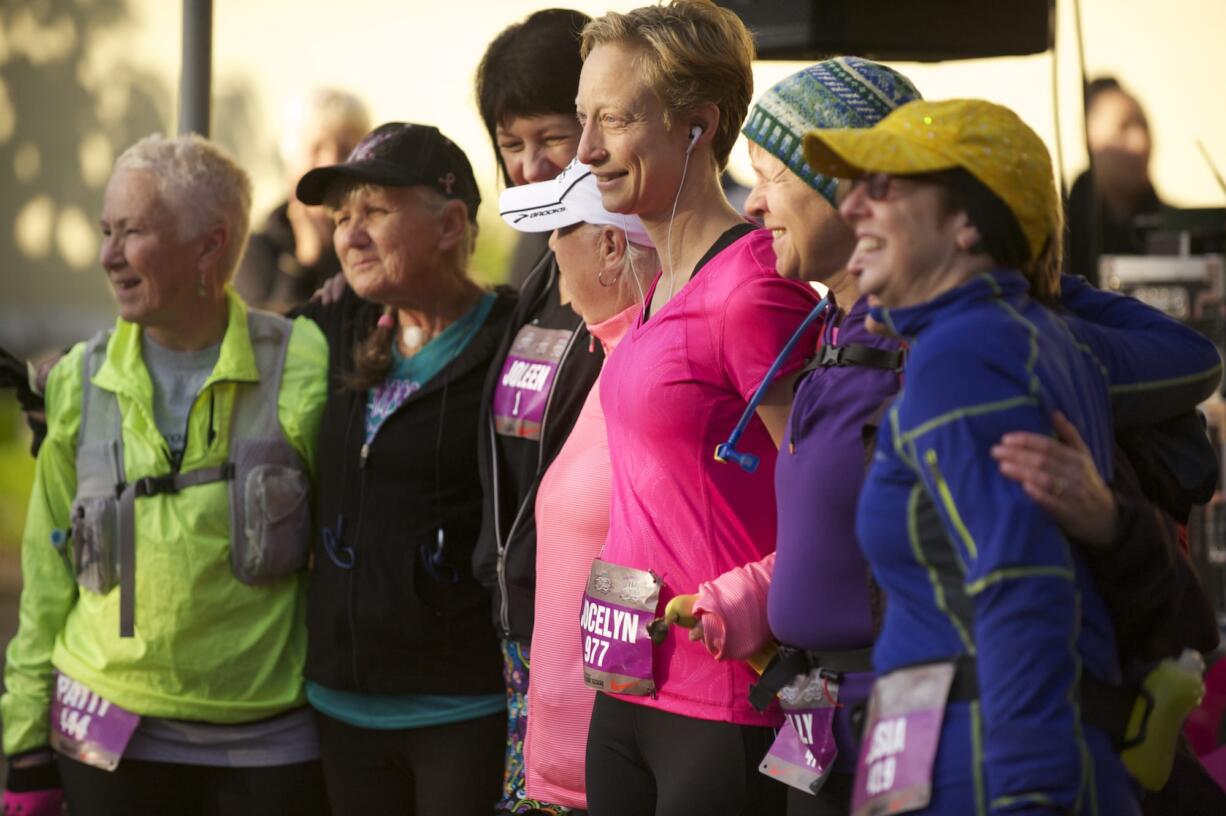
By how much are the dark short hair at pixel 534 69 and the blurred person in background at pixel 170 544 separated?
0.63 m

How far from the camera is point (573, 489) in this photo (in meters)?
2.69

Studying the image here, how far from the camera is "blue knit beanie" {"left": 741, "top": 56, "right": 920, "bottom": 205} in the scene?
219 centimetres

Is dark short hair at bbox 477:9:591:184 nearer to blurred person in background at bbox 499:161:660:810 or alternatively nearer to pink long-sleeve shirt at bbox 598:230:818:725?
blurred person in background at bbox 499:161:660:810

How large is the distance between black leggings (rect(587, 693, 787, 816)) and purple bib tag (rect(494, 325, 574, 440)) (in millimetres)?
606

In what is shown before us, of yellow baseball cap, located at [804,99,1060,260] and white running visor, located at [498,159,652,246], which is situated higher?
yellow baseball cap, located at [804,99,1060,260]

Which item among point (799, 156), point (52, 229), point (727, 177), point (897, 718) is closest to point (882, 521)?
point (897, 718)

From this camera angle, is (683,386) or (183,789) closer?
(683,386)

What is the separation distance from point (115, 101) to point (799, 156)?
8.78 metres

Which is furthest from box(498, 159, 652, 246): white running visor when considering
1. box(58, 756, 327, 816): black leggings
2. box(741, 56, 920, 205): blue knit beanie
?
box(58, 756, 327, 816): black leggings

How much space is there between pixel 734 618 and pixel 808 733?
0.20m

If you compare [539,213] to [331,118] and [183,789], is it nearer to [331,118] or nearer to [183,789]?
[183,789]

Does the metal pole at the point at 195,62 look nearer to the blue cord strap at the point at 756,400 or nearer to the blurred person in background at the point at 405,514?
the blurred person in background at the point at 405,514

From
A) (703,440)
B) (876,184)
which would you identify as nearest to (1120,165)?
(703,440)

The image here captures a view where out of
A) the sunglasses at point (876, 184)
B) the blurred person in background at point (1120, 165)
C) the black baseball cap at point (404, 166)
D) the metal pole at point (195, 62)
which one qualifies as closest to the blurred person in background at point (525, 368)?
the black baseball cap at point (404, 166)
